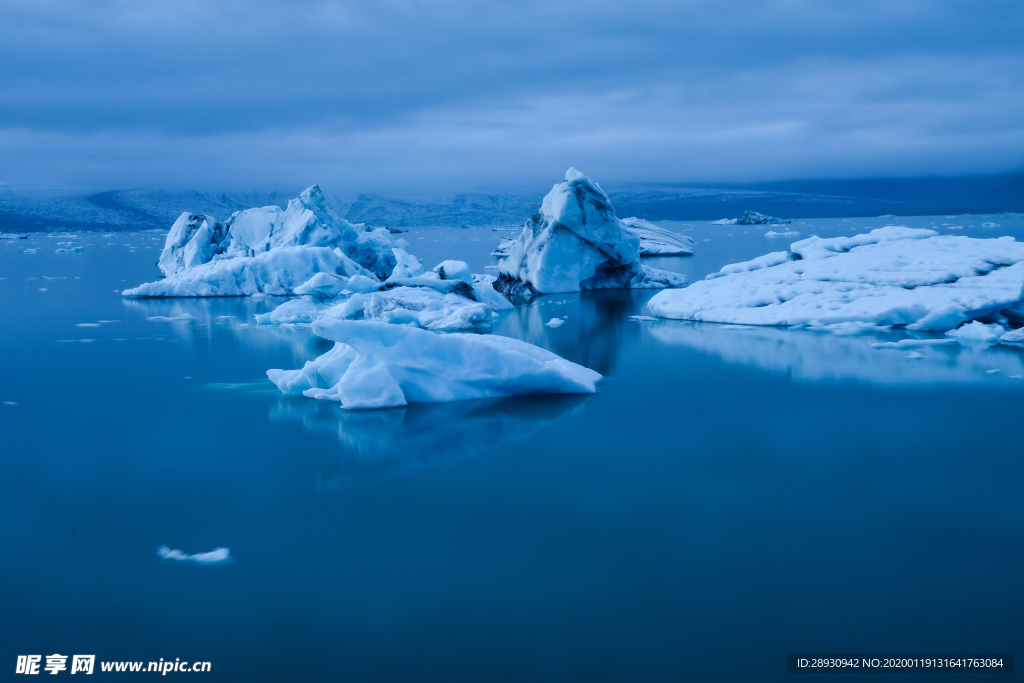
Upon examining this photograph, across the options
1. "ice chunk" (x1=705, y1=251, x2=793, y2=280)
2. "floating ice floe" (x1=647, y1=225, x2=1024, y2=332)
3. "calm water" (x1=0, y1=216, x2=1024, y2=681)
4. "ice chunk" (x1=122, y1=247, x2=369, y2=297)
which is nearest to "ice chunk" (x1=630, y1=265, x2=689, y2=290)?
"ice chunk" (x1=705, y1=251, x2=793, y2=280)

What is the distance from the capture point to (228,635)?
275cm

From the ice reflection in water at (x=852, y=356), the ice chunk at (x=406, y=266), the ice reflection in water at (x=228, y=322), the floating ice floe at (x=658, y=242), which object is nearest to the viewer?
the ice reflection in water at (x=852, y=356)

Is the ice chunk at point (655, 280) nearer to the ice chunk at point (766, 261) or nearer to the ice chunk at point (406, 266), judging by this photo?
the ice chunk at point (766, 261)

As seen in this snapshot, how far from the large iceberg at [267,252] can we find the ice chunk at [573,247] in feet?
9.62

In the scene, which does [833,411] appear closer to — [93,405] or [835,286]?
[835,286]

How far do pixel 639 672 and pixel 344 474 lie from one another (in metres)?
2.37

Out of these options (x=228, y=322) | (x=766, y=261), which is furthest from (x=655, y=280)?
(x=228, y=322)

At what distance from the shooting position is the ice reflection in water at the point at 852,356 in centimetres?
682

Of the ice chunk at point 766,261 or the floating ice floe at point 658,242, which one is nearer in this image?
the ice chunk at point 766,261

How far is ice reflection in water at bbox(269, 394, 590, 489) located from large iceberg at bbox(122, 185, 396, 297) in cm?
929

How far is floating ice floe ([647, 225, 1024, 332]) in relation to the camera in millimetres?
8672

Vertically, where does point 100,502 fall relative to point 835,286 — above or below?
below

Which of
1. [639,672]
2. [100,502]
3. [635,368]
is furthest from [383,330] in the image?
[639,672]

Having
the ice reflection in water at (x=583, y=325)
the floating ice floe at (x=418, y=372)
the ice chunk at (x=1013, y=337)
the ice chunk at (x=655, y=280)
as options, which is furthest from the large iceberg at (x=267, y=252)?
the ice chunk at (x=1013, y=337)
